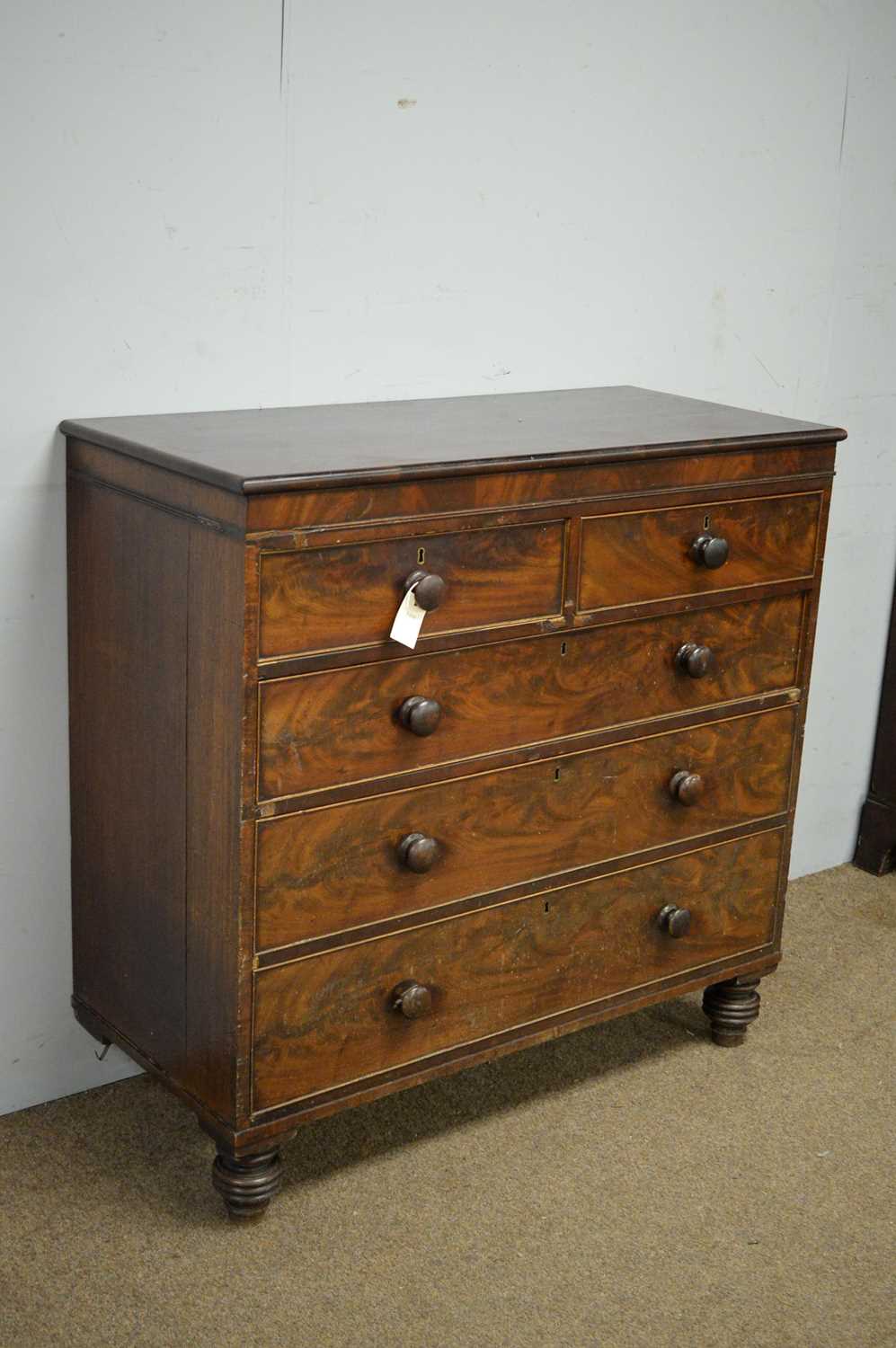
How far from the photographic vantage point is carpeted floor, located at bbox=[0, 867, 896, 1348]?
1923 mm

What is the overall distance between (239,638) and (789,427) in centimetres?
96

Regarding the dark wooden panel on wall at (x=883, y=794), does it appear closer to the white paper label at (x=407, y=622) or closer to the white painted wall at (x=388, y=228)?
the white painted wall at (x=388, y=228)

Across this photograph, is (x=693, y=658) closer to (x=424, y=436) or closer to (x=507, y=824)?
(x=507, y=824)

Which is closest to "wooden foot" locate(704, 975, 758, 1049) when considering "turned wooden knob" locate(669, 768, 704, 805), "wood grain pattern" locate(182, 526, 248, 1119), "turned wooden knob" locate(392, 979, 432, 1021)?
"turned wooden knob" locate(669, 768, 704, 805)

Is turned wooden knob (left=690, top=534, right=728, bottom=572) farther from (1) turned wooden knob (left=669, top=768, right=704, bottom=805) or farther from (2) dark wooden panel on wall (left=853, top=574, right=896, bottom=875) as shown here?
(2) dark wooden panel on wall (left=853, top=574, right=896, bottom=875)

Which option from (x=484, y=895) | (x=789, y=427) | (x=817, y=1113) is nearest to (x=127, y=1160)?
(x=484, y=895)

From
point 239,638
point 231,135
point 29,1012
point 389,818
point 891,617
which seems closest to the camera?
point 239,638

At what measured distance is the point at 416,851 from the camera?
2.01m

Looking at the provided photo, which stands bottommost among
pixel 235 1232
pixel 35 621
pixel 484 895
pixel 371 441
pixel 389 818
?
pixel 235 1232

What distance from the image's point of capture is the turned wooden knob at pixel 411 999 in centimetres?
206

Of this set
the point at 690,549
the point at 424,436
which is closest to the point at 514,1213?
the point at 690,549

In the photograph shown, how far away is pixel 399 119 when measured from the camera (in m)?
2.29

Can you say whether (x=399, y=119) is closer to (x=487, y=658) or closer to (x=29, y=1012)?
(x=487, y=658)

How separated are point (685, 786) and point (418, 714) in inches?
21.0
